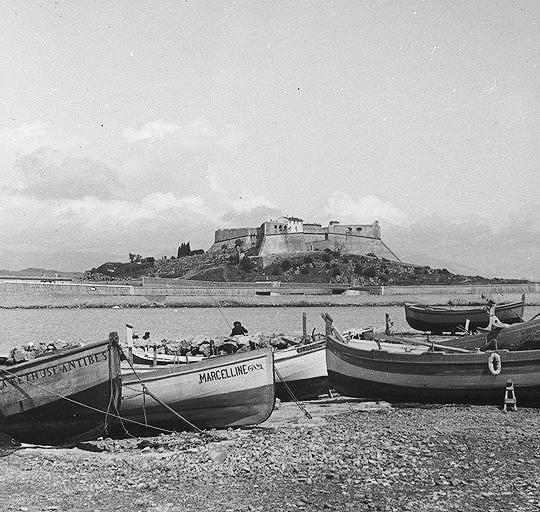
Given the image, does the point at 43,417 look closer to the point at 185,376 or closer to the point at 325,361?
the point at 185,376

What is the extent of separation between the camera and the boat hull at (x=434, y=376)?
13.4 meters

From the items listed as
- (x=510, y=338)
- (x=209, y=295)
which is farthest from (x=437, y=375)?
(x=209, y=295)

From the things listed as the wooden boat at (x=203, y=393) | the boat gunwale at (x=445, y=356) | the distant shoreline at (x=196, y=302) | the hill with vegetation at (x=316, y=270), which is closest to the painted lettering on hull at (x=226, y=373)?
the wooden boat at (x=203, y=393)

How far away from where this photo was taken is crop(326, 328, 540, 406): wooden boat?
44.0ft

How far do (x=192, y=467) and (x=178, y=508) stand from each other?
1756 mm

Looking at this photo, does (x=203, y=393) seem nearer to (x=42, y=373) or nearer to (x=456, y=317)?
(x=42, y=373)

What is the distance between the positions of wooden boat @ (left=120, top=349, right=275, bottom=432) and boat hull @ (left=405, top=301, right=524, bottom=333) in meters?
21.5

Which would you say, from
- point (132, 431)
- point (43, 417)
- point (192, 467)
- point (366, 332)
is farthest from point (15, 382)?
point (366, 332)

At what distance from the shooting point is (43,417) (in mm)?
11539

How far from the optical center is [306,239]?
142000mm

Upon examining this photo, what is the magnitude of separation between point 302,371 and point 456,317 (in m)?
19.7

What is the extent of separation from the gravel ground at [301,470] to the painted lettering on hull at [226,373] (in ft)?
3.19

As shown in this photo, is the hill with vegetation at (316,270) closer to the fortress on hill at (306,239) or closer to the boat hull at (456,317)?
the fortress on hill at (306,239)

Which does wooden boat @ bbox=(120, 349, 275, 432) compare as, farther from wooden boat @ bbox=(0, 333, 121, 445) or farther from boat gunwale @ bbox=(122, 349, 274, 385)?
wooden boat @ bbox=(0, 333, 121, 445)
